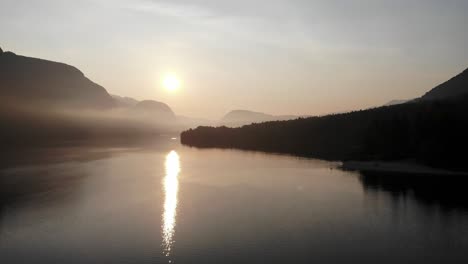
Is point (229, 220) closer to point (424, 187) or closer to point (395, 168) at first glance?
point (424, 187)

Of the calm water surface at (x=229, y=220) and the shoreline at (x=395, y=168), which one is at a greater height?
the shoreline at (x=395, y=168)

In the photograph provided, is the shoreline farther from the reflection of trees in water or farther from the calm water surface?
A: the calm water surface

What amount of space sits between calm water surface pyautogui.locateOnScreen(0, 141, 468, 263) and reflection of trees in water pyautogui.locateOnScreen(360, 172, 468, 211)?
0.83 feet

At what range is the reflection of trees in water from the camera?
67.4m

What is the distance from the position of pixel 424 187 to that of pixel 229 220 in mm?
53863

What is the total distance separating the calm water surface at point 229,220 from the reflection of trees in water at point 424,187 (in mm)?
253

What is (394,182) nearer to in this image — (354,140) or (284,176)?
(284,176)

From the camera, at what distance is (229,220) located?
178 ft

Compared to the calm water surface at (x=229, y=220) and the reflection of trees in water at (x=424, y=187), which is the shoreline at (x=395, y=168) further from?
the calm water surface at (x=229, y=220)

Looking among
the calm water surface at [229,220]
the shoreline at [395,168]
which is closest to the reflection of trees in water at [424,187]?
the calm water surface at [229,220]

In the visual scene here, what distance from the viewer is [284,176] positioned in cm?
10262

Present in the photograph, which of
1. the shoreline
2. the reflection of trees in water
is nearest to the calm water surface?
the reflection of trees in water

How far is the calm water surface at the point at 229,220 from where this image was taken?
40125 mm

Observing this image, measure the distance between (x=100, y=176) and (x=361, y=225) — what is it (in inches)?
2983
